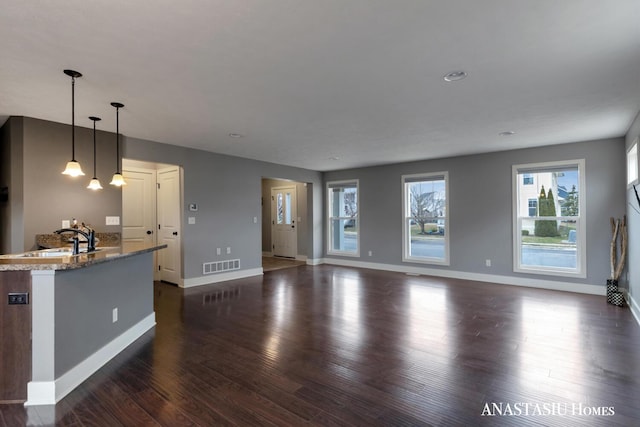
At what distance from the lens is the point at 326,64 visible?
2623mm

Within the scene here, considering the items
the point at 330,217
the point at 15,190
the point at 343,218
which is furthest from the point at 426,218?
the point at 15,190

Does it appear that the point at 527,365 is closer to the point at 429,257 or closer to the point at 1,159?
the point at 429,257

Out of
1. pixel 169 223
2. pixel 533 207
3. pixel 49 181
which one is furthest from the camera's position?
pixel 169 223

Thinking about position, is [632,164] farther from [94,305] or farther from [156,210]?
[156,210]

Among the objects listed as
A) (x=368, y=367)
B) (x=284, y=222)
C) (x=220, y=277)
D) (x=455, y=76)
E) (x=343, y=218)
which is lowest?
(x=368, y=367)

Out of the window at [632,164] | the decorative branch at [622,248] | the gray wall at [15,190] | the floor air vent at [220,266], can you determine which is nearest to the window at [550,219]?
the decorative branch at [622,248]

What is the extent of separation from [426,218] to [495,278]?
1.79m

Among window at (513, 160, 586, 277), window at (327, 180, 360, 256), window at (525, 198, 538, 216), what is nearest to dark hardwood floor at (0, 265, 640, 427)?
window at (513, 160, 586, 277)

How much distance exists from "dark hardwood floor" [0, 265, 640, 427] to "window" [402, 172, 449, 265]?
7.50ft

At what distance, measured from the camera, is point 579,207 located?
5391 millimetres

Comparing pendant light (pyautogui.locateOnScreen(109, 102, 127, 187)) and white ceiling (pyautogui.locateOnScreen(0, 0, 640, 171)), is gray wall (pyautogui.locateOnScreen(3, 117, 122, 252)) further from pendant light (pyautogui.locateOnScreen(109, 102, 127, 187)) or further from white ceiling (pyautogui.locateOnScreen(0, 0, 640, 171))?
white ceiling (pyautogui.locateOnScreen(0, 0, 640, 171))

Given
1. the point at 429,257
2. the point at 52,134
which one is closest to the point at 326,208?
the point at 429,257

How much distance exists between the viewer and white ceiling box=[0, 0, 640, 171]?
6.43ft

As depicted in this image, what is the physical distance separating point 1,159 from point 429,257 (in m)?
7.41
